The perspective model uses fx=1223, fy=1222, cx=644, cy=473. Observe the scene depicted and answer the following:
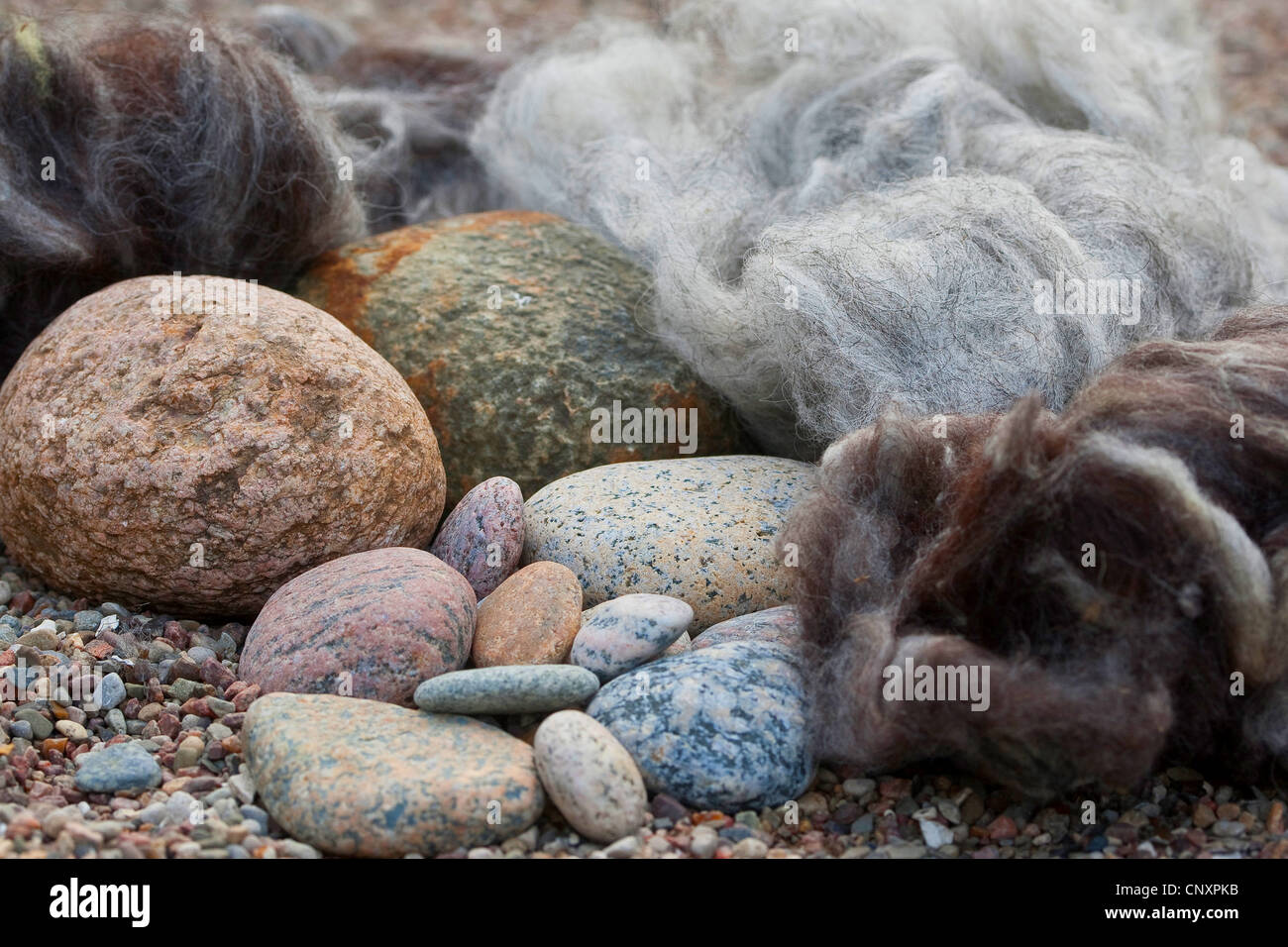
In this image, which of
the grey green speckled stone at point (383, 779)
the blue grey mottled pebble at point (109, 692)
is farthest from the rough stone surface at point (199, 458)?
the grey green speckled stone at point (383, 779)

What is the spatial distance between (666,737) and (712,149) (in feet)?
7.05

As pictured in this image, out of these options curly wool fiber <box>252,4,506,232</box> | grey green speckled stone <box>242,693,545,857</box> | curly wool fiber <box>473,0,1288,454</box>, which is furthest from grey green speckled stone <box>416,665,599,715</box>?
curly wool fiber <box>252,4,506,232</box>

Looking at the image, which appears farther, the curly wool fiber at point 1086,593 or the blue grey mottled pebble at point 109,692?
the blue grey mottled pebble at point 109,692

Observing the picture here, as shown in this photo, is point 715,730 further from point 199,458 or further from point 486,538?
point 199,458


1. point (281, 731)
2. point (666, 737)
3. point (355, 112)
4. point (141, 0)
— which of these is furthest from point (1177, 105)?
point (141, 0)

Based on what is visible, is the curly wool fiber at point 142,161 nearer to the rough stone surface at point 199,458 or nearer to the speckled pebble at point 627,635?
the rough stone surface at point 199,458

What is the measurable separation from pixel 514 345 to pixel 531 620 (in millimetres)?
936

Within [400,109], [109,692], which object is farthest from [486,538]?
[400,109]

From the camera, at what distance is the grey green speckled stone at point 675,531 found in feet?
8.09

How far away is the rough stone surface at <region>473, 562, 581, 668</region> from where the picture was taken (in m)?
2.23

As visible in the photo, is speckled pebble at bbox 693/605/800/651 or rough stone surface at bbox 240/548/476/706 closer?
rough stone surface at bbox 240/548/476/706

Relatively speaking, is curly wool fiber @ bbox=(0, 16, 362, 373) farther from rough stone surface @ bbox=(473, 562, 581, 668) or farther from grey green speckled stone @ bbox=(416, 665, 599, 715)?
grey green speckled stone @ bbox=(416, 665, 599, 715)

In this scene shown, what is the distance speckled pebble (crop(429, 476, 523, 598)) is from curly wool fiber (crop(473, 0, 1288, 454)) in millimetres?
630

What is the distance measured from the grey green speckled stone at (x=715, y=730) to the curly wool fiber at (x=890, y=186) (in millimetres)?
710
